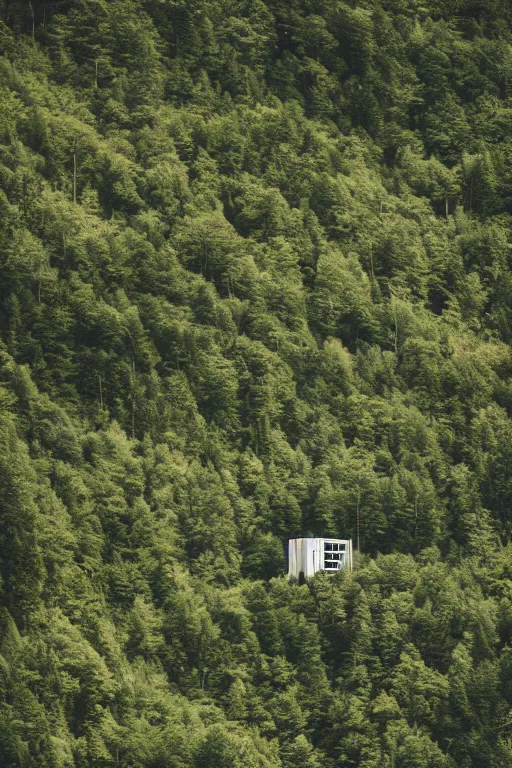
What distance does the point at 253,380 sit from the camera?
72312mm

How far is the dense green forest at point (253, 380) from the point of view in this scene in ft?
206

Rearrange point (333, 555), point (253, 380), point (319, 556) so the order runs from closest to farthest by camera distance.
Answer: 1. point (319, 556)
2. point (333, 555)
3. point (253, 380)

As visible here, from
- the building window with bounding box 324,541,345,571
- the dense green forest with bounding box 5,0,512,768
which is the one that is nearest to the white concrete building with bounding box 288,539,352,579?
the building window with bounding box 324,541,345,571

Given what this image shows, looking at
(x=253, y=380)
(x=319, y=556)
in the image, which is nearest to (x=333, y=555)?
(x=319, y=556)

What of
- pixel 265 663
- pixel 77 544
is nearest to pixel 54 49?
pixel 77 544

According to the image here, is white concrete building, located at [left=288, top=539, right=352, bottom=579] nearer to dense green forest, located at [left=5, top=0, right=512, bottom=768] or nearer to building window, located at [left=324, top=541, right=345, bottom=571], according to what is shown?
building window, located at [left=324, top=541, right=345, bottom=571]

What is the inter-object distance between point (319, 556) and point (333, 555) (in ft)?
1.88

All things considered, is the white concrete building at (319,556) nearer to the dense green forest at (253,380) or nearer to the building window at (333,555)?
the building window at (333,555)

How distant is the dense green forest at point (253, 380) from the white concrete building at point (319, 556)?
0.72 metres

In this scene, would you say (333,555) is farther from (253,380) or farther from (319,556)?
(253,380)

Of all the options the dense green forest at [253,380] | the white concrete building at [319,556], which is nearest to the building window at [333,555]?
the white concrete building at [319,556]

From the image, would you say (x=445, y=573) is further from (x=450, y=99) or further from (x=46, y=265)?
(x=450, y=99)

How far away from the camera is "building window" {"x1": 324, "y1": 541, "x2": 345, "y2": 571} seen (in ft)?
216

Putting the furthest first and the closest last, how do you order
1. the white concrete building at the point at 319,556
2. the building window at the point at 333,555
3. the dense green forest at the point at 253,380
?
the building window at the point at 333,555 < the white concrete building at the point at 319,556 < the dense green forest at the point at 253,380
